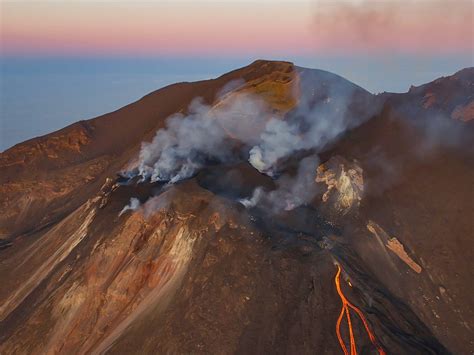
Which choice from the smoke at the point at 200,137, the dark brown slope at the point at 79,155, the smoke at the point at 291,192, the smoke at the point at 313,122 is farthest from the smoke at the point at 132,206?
the dark brown slope at the point at 79,155

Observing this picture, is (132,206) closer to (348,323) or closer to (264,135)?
(348,323)

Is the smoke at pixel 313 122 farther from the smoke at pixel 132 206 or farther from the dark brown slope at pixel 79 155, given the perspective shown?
the smoke at pixel 132 206

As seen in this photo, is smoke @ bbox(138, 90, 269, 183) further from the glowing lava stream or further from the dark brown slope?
the glowing lava stream

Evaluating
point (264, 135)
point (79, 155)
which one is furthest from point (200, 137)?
point (79, 155)

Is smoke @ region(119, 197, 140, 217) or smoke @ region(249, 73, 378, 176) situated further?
smoke @ region(249, 73, 378, 176)

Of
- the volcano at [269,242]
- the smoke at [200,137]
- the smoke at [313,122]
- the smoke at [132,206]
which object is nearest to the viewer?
the volcano at [269,242]

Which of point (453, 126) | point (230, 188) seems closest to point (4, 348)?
point (230, 188)

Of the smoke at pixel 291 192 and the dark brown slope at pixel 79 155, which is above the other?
the smoke at pixel 291 192

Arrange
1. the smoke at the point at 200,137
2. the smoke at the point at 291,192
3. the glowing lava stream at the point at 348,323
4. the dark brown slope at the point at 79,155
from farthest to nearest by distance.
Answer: the dark brown slope at the point at 79,155, the smoke at the point at 200,137, the smoke at the point at 291,192, the glowing lava stream at the point at 348,323

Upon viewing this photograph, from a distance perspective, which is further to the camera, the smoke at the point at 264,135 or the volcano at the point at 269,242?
the smoke at the point at 264,135

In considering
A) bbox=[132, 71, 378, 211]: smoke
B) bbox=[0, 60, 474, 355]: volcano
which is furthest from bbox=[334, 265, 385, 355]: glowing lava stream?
bbox=[132, 71, 378, 211]: smoke
